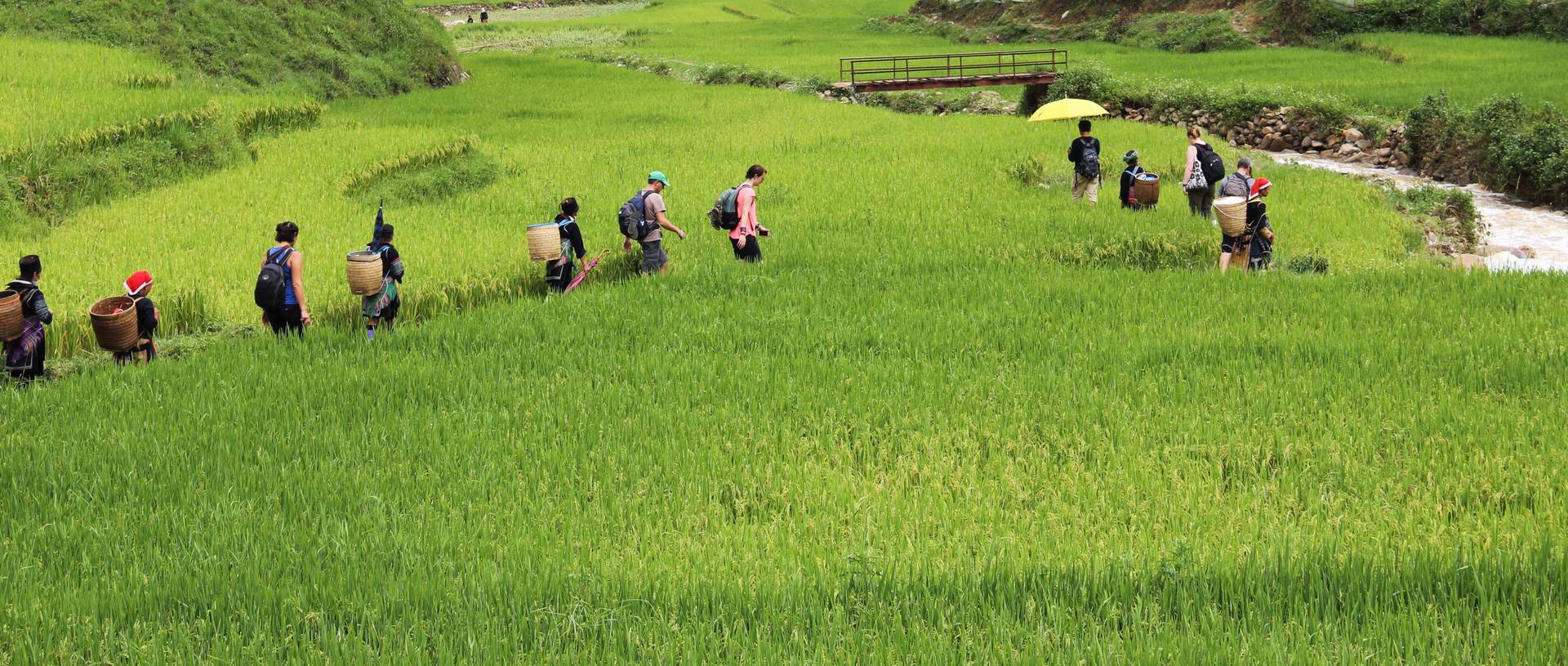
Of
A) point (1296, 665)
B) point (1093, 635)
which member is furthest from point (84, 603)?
point (1296, 665)

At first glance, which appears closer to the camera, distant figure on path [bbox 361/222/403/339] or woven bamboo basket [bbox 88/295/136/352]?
woven bamboo basket [bbox 88/295/136/352]

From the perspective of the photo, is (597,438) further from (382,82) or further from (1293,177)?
(382,82)

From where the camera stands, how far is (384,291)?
945cm

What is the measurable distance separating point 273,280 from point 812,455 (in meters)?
4.86

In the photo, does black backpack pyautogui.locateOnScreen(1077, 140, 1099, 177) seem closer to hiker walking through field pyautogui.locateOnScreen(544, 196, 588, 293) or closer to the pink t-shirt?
the pink t-shirt

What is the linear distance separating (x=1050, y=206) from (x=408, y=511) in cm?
1084

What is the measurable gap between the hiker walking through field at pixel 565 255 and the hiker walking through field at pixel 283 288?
8.22ft

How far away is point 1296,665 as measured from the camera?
3.91m

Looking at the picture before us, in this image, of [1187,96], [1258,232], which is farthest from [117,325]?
[1187,96]

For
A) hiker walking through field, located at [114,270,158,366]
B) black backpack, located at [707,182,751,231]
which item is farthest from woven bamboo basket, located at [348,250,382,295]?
black backpack, located at [707,182,751,231]

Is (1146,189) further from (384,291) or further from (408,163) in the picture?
(408,163)

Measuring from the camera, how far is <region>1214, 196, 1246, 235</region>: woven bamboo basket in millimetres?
11211

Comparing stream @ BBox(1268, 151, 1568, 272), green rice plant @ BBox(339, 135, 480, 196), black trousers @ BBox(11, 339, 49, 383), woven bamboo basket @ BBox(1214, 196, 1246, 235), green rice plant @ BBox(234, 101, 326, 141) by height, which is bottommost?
stream @ BBox(1268, 151, 1568, 272)

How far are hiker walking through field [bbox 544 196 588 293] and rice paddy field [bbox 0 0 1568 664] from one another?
18.2 inches
